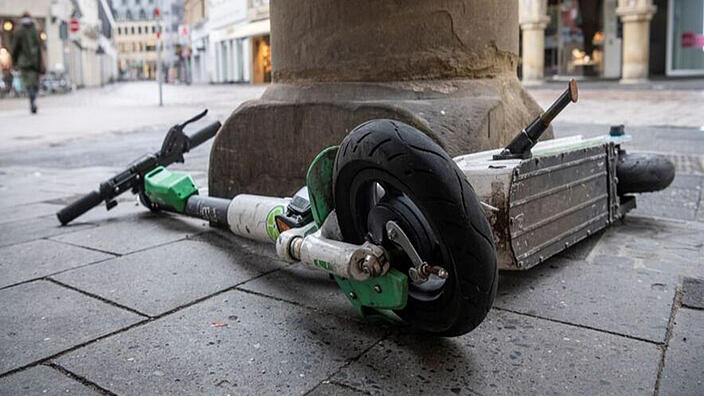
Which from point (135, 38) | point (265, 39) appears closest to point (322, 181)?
point (265, 39)

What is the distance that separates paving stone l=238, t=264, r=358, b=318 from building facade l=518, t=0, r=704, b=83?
21456 millimetres

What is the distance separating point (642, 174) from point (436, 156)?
78.2 inches

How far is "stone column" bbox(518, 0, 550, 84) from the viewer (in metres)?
24.5

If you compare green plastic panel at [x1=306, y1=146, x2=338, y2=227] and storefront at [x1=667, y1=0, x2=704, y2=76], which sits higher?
storefront at [x1=667, y1=0, x2=704, y2=76]

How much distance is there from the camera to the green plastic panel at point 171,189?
136 inches

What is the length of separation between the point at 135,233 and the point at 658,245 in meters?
2.52

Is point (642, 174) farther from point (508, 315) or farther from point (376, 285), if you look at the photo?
point (376, 285)

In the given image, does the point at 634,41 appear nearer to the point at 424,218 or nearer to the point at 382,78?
the point at 382,78

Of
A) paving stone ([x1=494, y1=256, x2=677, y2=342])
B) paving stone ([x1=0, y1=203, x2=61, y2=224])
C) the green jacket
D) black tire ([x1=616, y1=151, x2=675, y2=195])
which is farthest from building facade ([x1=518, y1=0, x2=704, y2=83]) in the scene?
paving stone ([x1=494, y1=256, x2=677, y2=342])

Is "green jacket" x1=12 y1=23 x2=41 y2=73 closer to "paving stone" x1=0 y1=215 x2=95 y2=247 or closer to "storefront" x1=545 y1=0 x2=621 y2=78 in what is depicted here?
"paving stone" x1=0 y1=215 x2=95 y2=247

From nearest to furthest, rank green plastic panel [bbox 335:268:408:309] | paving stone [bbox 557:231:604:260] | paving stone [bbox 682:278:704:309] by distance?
green plastic panel [bbox 335:268:408:309]
paving stone [bbox 682:278:704:309]
paving stone [bbox 557:231:604:260]

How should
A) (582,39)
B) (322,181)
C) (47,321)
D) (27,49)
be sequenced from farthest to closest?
(582,39) → (27,49) → (47,321) → (322,181)

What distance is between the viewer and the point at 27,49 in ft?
56.0

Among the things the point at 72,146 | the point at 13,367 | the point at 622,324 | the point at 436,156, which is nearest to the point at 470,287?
the point at 436,156
